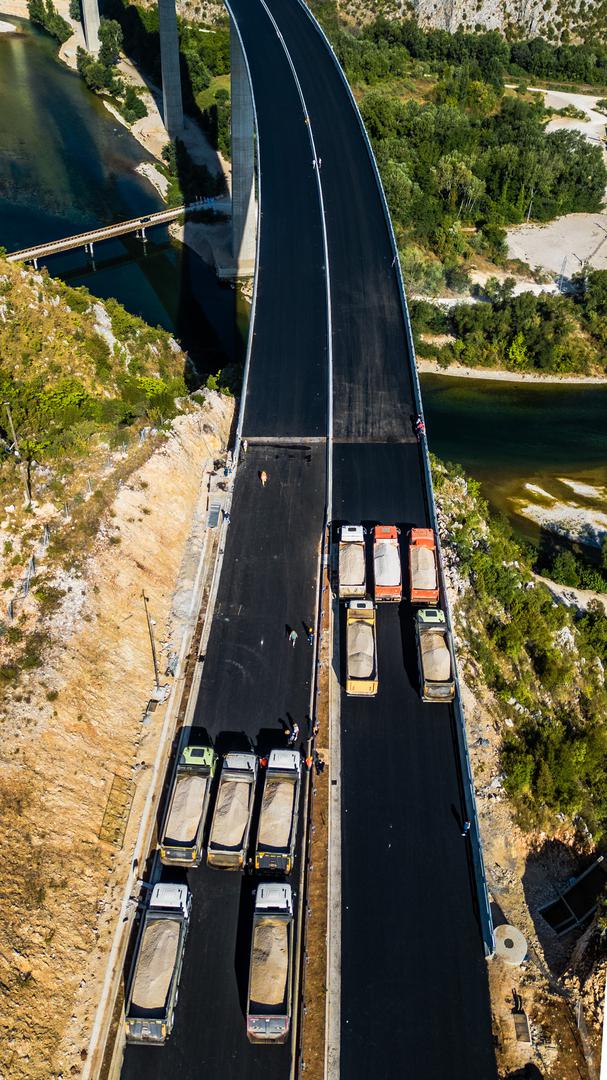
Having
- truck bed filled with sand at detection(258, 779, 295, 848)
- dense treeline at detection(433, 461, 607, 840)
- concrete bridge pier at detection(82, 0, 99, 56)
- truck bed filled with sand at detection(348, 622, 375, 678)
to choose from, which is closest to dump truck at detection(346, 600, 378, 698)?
truck bed filled with sand at detection(348, 622, 375, 678)

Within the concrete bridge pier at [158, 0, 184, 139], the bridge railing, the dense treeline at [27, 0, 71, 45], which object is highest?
the dense treeline at [27, 0, 71, 45]

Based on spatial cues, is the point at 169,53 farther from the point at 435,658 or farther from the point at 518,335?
the point at 435,658

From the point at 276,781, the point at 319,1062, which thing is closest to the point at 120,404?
the point at 276,781

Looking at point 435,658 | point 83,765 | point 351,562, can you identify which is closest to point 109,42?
point 351,562

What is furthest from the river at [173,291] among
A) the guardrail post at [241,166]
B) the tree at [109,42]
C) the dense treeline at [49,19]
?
the dense treeline at [49,19]

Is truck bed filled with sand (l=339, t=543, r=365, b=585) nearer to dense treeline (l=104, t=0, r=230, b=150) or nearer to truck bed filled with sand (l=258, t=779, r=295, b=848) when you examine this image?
truck bed filled with sand (l=258, t=779, r=295, b=848)

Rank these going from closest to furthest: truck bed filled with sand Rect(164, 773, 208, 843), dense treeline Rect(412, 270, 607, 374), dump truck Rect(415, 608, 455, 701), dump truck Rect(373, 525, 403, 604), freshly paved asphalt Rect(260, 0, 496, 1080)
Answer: freshly paved asphalt Rect(260, 0, 496, 1080)
truck bed filled with sand Rect(164, 773, 208, 843)
dump truck Rect(415, 608, 455, 701)
dump truck Rect(373, 525, 403, 604)
dense treeline Rect(412, 270, 607, 374)

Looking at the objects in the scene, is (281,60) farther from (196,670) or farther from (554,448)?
(196,670)
